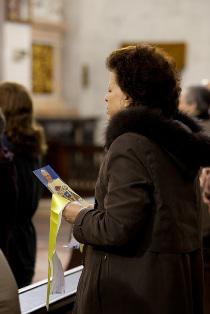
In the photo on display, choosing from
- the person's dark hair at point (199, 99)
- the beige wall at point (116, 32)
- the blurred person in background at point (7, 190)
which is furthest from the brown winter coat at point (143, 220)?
the beige wall at point (116, 32)

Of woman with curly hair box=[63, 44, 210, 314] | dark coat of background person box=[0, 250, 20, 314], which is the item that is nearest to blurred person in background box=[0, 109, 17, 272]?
dark coat of background person box=[0, 250, 20, 314]

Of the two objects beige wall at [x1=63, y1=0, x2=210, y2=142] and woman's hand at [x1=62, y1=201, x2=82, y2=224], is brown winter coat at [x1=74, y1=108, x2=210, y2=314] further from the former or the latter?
beige wall at [x1=63, y1=0, x2=210, y2=142]

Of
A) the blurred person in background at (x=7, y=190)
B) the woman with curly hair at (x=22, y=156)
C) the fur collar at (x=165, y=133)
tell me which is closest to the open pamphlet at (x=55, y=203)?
the fur collar at (x=165, y=133)

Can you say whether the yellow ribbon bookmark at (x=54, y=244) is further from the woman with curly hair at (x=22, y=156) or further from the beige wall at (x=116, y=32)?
the beige wall at (x=116, y=32)

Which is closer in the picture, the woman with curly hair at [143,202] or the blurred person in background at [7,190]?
the woman with curly hair at [143,202]

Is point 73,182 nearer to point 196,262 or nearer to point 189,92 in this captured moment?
point 189,92

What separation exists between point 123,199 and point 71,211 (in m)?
0.26

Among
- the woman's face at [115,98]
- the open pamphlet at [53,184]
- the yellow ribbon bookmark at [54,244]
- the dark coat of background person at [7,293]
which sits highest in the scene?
the woman's face at [115,98]

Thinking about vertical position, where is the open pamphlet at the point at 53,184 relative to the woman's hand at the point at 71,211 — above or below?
above

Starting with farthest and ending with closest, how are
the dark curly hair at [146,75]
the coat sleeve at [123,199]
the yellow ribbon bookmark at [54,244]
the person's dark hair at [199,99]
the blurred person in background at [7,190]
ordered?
1. the person's dark hair at [199,99]
2. the blurred person in background at [7,190]
3. the yellow ribbon bookmark at [54,244]
4. the dark curly hair at [146,75]
5. the coat sleeve at [123,199]

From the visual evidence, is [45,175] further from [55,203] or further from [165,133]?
[165,133]

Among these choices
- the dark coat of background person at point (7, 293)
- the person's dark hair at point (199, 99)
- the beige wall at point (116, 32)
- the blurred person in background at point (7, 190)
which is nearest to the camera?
the dark coat of background person at point (7, 293)

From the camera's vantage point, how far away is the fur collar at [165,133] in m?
2.17

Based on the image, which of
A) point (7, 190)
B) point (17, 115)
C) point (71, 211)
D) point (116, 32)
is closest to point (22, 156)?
point (17, 115)
